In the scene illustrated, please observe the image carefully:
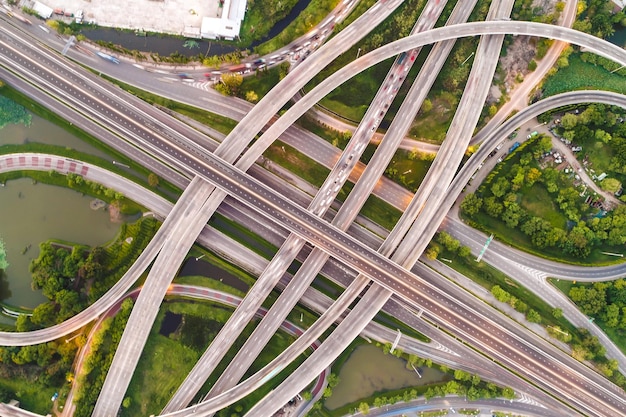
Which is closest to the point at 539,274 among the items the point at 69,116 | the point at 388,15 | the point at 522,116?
the point at 522,116

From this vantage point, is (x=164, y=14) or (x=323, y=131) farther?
(x=323, y=131)

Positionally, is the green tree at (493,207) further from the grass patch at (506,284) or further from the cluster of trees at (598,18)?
the cluster of trees at (598,18)

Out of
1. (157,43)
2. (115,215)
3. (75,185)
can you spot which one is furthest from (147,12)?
(115,215)

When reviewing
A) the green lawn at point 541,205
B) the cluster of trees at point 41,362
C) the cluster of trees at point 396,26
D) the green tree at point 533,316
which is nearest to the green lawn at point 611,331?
the green tree at point 533,316

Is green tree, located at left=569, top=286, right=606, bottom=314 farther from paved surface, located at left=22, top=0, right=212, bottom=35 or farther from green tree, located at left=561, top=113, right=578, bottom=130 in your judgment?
paved surface, located at left=22, top=0, right=212, bottom=35

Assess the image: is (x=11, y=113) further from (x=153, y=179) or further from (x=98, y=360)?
(x=98, y=360)

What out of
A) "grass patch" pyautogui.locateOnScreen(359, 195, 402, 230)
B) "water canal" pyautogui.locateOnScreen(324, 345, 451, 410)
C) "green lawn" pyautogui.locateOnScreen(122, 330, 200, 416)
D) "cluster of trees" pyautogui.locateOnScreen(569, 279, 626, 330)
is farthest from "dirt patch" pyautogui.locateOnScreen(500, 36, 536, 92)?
"green lawn" pyautogui.locateOnScreen(122, 330, 200, 416)
